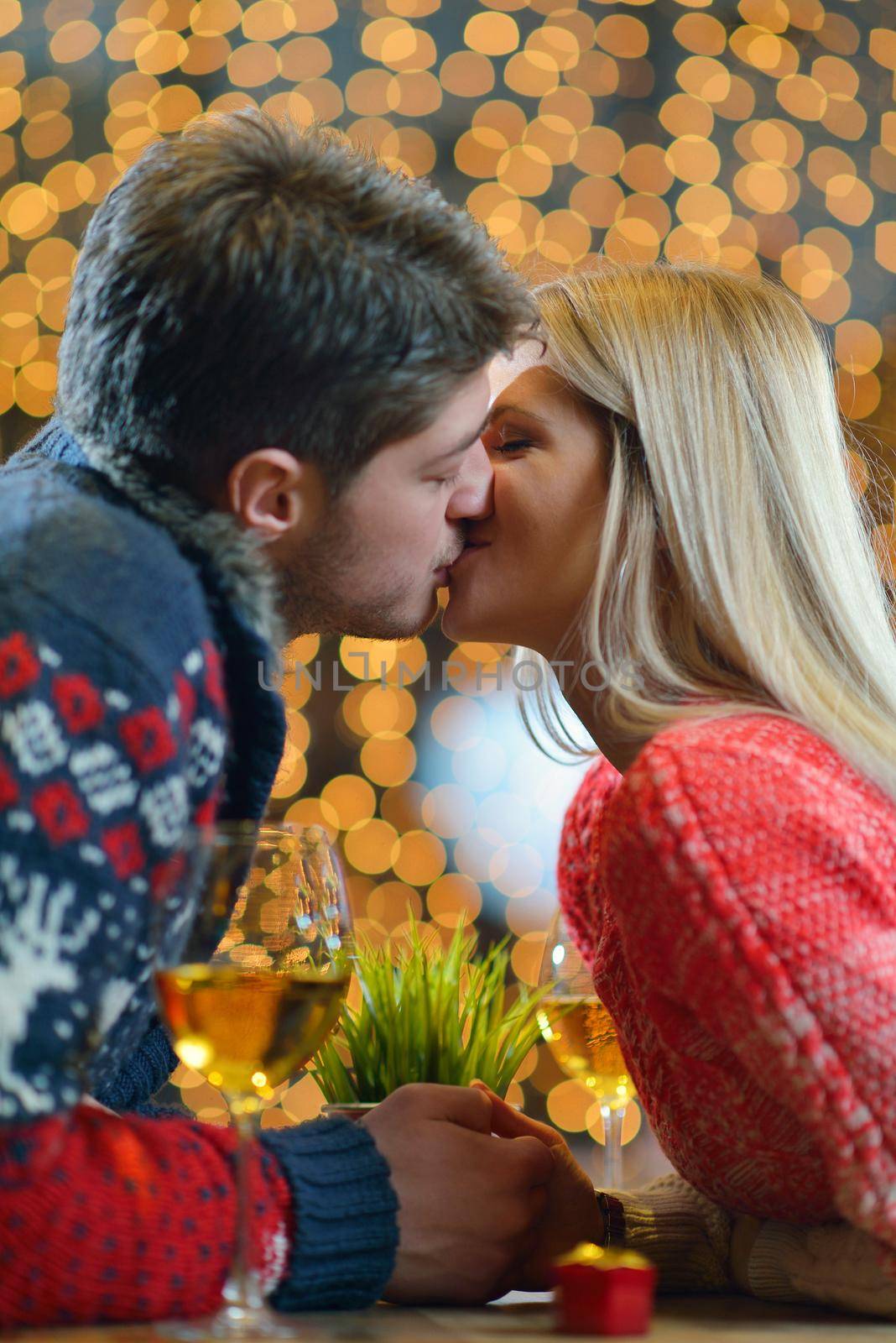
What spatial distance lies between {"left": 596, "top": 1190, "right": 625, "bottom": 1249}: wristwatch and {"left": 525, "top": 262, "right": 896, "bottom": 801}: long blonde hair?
1.11 feet

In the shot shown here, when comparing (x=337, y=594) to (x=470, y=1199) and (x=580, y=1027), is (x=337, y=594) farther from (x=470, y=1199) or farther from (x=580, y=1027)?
(x=470, y=1199)

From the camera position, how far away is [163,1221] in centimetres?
71

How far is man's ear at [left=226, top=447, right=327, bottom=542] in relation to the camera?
1014 millimetres

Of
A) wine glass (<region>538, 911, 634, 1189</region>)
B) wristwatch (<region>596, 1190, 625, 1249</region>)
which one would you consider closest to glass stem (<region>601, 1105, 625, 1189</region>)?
wine glass (<region>538, 911, 634, 1189</region>)

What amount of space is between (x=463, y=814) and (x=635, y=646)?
4.21 ft

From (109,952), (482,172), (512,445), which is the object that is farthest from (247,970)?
(482,172)

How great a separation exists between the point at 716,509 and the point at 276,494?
361 millimetres

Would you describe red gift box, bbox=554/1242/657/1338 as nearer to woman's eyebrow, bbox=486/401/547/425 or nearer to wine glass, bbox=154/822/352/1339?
wine glass, bbox=154/822/352/1339

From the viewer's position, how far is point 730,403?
1.19m

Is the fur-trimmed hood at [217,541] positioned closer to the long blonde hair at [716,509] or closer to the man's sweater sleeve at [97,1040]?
the man's sweater sleeve at [97,1040]

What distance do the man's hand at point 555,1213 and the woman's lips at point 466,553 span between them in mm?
483

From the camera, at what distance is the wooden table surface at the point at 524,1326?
663 mm

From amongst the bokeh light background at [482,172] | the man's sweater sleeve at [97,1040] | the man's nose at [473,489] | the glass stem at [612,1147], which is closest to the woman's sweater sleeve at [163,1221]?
the man's sweater sleeve at [97,1040]

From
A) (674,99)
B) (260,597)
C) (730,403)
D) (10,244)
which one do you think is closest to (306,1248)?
(260,597)
